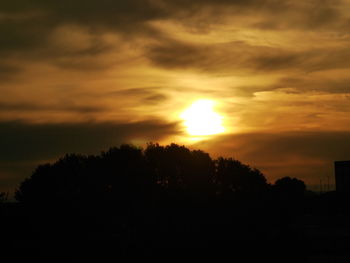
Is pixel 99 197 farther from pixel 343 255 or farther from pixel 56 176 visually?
pixel 343 255

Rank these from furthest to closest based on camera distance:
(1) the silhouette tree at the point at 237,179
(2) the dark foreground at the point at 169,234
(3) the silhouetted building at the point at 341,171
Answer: (3) the silhouetted building at the point at 341,171, (1) the silhouette tree at the point at 237,179, (2) the dark foreground at the point at 169,234

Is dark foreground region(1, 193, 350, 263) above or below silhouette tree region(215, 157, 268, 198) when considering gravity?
below

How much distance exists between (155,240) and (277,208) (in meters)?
17.1

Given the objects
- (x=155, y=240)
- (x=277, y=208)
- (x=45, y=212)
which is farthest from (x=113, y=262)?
(x=277, y=208)

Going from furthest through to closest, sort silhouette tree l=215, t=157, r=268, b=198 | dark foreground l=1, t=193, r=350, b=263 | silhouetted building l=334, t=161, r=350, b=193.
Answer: silhouetted building l=334, t=161, r=350, b=193
silhouette tree l=215, t=157, r=268, b=198
dark foreground l=1, t=193, r=350, b=263

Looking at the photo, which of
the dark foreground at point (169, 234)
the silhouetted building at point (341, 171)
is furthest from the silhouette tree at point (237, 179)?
the silhouetted building at point (341, 171)

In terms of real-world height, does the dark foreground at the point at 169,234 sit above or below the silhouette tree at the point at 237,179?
below

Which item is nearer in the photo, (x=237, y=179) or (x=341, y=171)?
(x=237, y=179)

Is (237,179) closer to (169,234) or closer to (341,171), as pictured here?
(169,234)

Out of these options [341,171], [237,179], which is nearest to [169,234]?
[237,179]

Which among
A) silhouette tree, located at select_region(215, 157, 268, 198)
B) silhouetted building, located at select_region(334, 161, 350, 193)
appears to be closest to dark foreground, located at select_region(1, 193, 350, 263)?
silhouette tree, located at select_region(215, 157, 268, 198)

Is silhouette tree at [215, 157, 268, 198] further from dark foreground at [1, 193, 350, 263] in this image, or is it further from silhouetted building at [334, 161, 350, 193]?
silhouetted building at [334, 161, 350, 193]

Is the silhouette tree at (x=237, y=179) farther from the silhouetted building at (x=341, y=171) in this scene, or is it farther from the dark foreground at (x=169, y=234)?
the silhouetted building at (x=341, y=171)

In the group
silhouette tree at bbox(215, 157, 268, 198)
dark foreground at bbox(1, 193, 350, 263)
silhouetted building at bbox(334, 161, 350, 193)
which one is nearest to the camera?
dark foreground at bbox(1, 193, 350, 263)
